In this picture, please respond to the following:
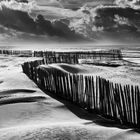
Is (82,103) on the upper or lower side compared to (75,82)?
lower

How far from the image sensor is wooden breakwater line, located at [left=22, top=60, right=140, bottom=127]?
6133 millimetres

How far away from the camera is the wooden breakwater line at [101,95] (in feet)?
20.1

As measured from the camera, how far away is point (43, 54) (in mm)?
37094

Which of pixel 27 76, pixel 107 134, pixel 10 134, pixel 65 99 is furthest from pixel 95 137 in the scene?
pixel 27 76

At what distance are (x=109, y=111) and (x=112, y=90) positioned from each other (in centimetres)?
56

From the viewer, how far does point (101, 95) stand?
7.09 meters

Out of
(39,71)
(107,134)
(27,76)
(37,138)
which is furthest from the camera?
(27,76)

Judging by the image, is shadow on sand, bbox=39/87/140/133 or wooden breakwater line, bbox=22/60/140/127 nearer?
wooden breakwater line, bbox=22/60/140/127

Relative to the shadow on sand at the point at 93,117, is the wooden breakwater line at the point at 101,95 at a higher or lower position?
higher

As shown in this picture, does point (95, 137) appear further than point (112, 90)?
No

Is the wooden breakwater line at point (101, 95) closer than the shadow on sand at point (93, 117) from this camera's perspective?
Yes

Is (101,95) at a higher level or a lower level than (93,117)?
higher

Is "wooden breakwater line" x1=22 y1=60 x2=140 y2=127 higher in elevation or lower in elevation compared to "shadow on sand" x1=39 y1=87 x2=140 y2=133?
higher

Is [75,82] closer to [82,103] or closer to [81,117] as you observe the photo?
[82,103]
